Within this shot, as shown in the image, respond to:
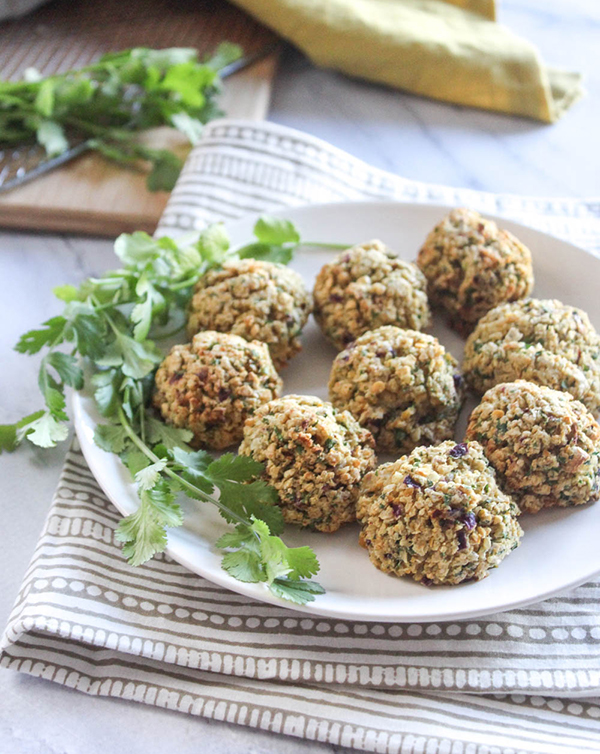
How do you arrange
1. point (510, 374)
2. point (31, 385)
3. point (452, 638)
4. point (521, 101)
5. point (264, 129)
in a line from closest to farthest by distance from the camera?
point (452, 638) < point (510, 374) < point (31, 385) < point (264, 129) < point (521, 101)

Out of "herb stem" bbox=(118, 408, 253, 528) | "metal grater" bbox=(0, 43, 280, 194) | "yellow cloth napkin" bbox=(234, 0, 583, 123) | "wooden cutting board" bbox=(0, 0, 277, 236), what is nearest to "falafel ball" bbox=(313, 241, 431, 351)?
"herb stem" bbox=(118, 408, 253, 528)

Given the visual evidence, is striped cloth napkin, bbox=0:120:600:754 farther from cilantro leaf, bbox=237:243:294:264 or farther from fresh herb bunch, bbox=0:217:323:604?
cilantro leaf, bbox=237:243:294:264

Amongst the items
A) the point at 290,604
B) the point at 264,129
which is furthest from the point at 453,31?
the point at 290,604

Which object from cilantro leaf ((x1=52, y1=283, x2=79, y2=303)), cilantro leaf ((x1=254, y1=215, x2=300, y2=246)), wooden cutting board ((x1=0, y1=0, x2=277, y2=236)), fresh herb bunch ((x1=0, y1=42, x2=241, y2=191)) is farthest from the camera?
fresh herb bunch ((x1=0, y1=42, x2=241, y2=191))

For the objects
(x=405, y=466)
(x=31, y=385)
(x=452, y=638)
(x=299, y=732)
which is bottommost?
(x=31, y=385)

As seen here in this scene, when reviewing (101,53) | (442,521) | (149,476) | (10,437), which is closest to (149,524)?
(149,476)

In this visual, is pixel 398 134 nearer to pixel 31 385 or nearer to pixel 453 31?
pixel 453 31
